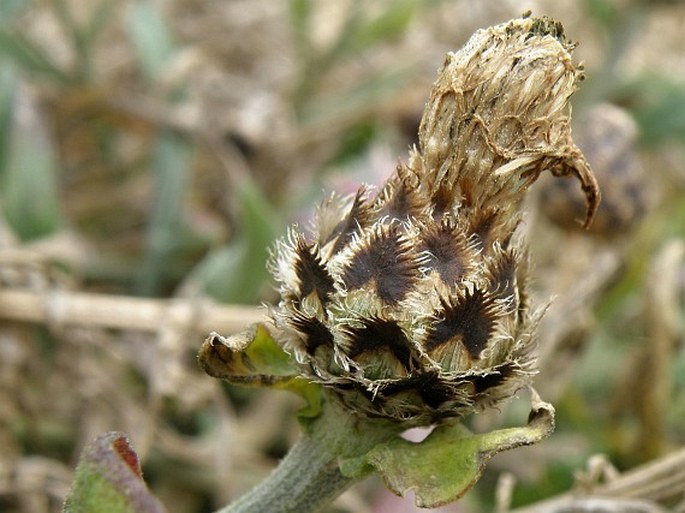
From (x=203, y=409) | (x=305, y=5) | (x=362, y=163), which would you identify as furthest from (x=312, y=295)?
(x=305, y=5)

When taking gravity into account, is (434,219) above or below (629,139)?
below

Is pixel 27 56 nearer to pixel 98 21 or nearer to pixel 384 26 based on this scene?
pixel 98 21

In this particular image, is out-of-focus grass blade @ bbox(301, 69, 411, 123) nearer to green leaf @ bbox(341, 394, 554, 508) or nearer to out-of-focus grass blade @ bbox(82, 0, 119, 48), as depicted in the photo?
out-of-focus grass blade @ bbox(82, 0, 119, 48)

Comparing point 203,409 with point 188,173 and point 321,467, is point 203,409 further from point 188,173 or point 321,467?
point 321,467

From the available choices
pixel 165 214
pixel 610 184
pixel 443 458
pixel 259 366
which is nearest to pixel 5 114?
pixel 165 214

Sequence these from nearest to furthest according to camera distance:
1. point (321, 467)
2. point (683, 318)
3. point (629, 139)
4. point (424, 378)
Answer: point (424, 378)
point (321, 467)
point (629, 139)
point (683, 318)

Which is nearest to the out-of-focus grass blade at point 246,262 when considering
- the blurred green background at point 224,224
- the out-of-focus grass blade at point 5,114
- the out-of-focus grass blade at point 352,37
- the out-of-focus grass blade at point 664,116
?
the blurred green background at point 224,224
